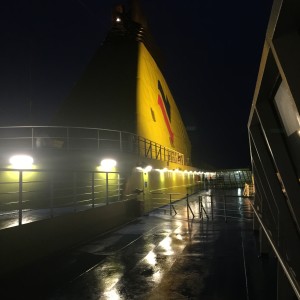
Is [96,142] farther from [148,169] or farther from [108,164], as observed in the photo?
[108,164]

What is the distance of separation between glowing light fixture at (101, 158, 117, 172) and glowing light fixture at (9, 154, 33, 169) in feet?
10.2

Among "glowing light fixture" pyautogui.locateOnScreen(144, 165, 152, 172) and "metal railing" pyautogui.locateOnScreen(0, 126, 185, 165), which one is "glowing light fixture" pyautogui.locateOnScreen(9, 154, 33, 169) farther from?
"glowing light fixture" pyautogui.locateOnScreen(144, 165, 152, 172)

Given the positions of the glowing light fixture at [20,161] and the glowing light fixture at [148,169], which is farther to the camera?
the glowing light fixture at [148,169]

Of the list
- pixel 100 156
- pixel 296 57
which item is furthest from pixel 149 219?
pixel 296 57

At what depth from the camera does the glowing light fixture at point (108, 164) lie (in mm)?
15289

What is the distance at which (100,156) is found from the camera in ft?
50.1

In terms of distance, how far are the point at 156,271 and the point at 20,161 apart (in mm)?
8654

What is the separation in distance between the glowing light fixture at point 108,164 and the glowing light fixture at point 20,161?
312 cm

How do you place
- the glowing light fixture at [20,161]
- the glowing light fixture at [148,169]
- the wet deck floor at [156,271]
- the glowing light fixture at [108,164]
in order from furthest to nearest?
the glowing light fixture at [148,169], the glowing light fixture at [108,164], the glowing light fixture at [20,161], the wet deck floor at [156,271]

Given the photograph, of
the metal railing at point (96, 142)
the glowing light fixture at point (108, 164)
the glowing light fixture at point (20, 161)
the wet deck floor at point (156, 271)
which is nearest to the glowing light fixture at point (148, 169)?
the metal railing at point (96, 142)

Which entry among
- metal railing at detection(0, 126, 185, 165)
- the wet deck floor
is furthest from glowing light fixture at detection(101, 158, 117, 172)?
the wet deck floor

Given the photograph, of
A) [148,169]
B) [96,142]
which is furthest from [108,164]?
[96,142]

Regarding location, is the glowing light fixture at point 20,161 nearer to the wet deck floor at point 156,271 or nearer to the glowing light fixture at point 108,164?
the glowing light fixture at point 108,164

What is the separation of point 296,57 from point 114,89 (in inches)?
1041
